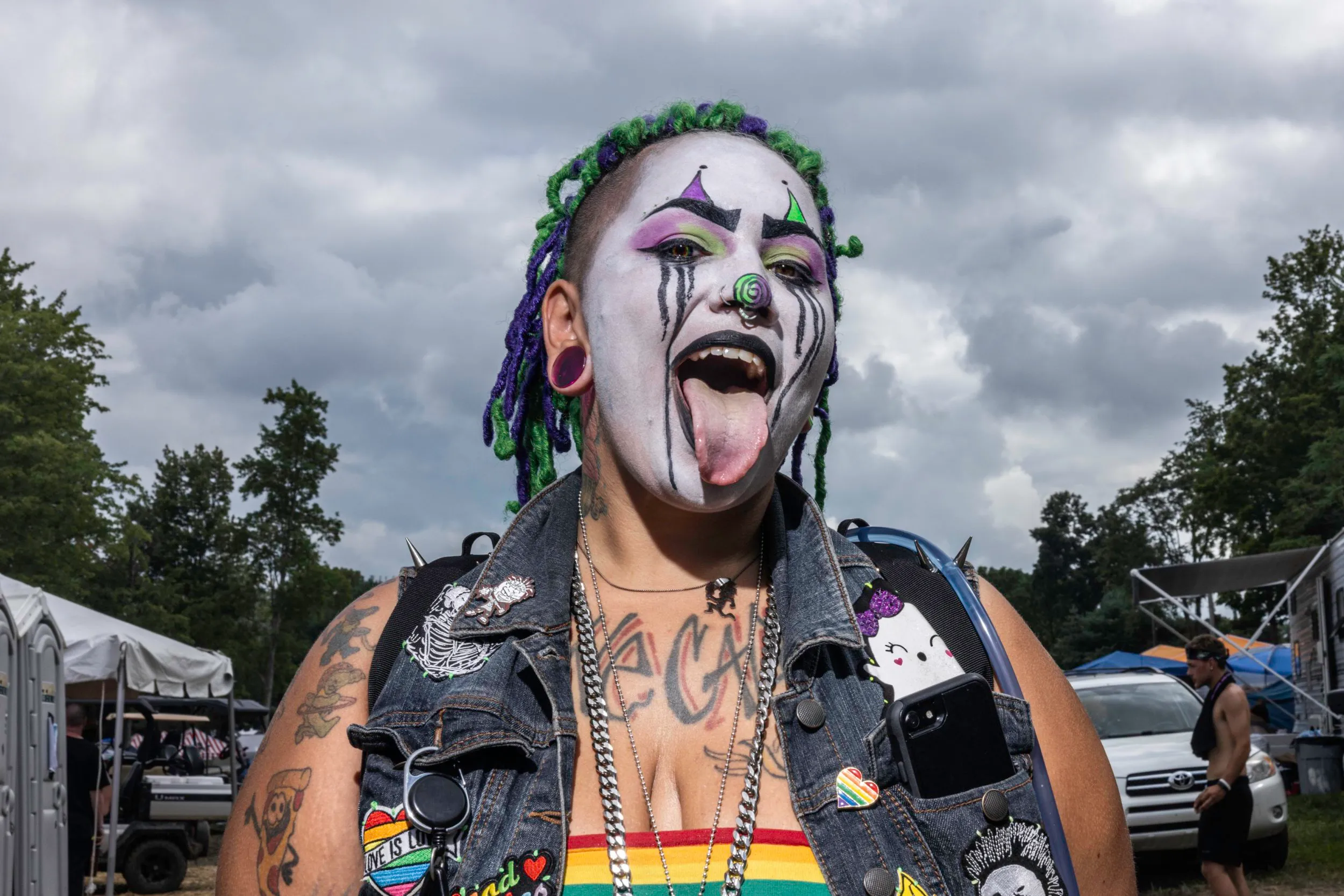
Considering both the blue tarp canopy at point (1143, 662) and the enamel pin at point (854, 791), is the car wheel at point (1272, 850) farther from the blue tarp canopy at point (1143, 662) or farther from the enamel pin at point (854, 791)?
the blue tarp canopy at point (1143, 662)

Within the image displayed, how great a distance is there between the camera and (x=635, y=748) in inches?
80.8

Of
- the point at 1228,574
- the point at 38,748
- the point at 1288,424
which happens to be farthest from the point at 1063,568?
the point at 38,748

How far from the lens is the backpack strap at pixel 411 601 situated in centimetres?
204

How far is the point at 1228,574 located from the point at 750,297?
1754 centimetres

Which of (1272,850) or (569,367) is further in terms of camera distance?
(1272,850)

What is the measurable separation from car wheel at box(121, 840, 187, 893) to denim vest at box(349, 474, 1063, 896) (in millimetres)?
12435

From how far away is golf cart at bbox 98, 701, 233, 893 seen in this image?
12.8 meters

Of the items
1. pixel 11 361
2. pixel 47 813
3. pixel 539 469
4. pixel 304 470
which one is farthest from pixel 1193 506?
pixel 539 469

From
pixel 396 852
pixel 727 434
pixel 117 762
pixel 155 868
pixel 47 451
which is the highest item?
pixel 47 451

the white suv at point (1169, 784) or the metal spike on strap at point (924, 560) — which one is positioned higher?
the metal spike on strap at point (924, 560)

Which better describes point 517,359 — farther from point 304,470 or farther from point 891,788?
point 304,470

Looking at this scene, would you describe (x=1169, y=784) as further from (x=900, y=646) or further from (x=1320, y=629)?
(x=900, y=646)

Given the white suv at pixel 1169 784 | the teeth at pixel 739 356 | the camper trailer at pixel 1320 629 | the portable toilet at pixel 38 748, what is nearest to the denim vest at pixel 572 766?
the teeth at pixel 739 356

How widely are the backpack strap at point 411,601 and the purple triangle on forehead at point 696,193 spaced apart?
0.74 metres
